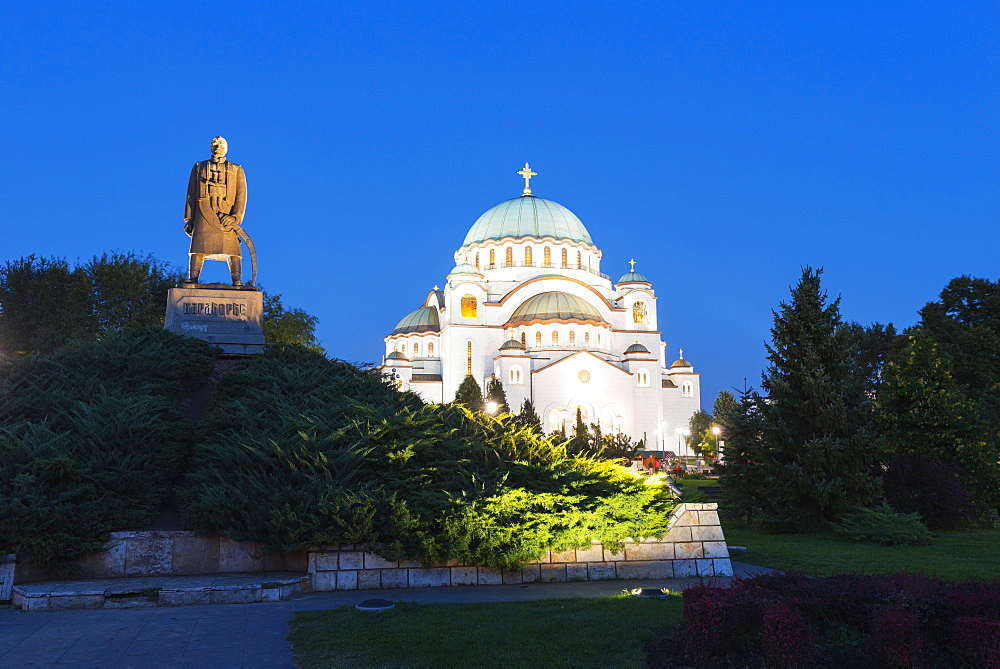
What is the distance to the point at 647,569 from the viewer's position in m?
9.02

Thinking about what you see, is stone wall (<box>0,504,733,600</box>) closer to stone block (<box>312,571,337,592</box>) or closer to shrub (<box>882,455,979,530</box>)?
stone block (<box>312,571,337,592</box>)

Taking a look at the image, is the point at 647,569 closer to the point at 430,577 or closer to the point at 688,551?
the point at 688,551

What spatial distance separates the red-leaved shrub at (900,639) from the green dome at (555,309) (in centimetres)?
4953

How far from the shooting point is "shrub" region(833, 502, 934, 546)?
1287cm

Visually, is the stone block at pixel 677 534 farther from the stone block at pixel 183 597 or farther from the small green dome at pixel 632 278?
the small green dome at pixel 632 278

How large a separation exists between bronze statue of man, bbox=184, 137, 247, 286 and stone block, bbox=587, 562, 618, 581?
8996mm

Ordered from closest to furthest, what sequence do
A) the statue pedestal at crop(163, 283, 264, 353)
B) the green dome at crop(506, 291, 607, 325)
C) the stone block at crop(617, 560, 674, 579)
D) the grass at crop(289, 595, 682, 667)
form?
the grass at crop(289, 595, 682, 667) → the stone block at crop(617, 560, 674, 579) → the statue pedestal at crop(163, 283, 264, 353) → the green dome at crop(506, 291, 607, 325)

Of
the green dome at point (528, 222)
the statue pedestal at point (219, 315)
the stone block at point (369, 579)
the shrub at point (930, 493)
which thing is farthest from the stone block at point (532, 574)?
the green dome at point (528, 222)

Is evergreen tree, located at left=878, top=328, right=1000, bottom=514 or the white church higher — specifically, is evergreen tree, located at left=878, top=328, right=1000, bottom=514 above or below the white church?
below

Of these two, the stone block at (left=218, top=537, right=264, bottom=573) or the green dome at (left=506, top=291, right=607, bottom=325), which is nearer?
the stone block at (left=218, top=537, right=264, bottom=573)

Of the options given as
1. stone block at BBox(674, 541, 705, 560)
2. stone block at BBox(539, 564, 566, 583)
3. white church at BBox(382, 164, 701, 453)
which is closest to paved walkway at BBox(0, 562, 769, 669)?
stone block at BBox(539, 564, 566, 583)

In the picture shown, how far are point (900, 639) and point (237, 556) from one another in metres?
6.62

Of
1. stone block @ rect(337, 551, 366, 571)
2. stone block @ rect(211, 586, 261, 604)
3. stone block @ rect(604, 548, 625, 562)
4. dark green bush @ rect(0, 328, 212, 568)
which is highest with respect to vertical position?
dark green bush @ rect(0, 328, 212, 568)

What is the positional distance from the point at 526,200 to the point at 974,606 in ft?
197
